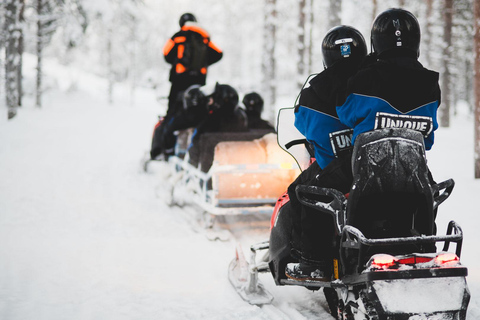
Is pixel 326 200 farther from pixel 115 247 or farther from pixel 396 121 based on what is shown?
pixel 115 247

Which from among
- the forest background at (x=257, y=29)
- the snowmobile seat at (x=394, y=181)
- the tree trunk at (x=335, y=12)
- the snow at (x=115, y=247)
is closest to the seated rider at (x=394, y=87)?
the snowmobile seat at (x=394, y=181)

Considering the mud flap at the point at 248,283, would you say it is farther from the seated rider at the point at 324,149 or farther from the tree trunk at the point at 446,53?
the tree trunk at the point at 446,53

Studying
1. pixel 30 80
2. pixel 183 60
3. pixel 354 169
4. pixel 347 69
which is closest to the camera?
pixel 354 169

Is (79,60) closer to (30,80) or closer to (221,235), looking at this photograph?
(30,80)

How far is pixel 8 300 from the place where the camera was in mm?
3705

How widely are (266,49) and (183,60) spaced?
6.07m

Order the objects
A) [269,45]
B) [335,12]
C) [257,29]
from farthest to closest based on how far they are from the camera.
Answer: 1. [257,29]
2. [269,45]
3. [335,12]

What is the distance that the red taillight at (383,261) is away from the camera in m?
2.47

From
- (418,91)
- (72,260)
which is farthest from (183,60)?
(418,91)

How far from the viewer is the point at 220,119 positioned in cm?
638

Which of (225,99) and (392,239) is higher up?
(225,99)

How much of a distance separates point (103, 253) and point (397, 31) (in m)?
3.59

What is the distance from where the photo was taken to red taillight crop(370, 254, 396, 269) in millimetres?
2469

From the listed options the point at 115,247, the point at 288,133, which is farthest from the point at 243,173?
→ the point at 288,133
